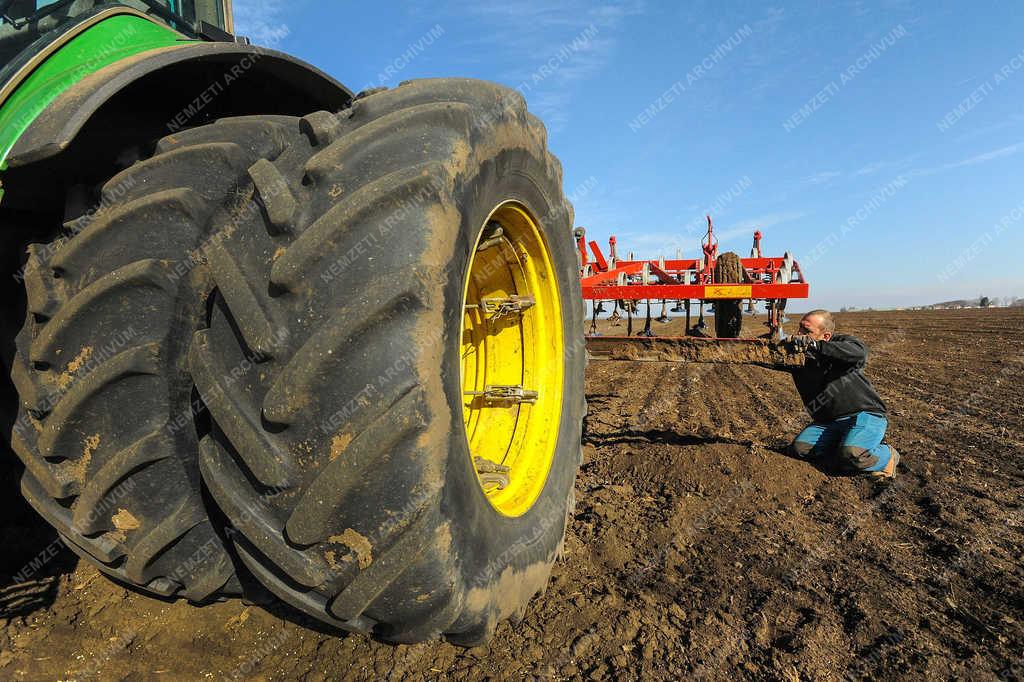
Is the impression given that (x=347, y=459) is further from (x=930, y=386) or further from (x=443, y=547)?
(x=930, y=386)

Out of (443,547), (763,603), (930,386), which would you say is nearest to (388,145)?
(443,547)

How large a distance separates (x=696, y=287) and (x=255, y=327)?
21.6ft

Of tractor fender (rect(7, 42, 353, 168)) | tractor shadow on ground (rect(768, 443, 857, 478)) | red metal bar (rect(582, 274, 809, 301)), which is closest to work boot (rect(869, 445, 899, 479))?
tractor shadow on ground (rect(768, 443, 857, 478))

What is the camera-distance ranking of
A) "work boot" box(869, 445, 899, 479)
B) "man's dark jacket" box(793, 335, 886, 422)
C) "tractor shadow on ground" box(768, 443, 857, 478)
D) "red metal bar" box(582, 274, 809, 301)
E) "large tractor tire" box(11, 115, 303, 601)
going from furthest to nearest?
"red metal bar" box(582, 274, 809, 301)
"man's dark jacket" box(793, 335, 886, 422)
"tractor shadow on ground" box(768, 443, 857, 478)
"work boot" box(869, 445, 899, 479)
"large tractor tire" box(11, 115, 303, 601)

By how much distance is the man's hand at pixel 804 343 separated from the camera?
4.94m

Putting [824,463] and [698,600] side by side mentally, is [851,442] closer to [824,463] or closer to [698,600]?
[824,463]

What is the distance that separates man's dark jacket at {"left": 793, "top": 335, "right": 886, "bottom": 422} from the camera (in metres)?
4.67

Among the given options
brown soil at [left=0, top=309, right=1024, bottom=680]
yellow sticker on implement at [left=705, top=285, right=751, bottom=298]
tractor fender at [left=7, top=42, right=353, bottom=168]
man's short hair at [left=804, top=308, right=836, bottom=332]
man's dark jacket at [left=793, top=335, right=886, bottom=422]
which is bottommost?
brown soil at [left=0, top=309, right=1024, bottom=680]

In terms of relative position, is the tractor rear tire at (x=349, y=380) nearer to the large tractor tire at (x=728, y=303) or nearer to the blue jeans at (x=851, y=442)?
the blue jeans at (x=851, y=442)

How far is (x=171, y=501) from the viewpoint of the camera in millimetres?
1513

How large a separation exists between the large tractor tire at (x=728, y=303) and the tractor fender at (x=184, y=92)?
22.4ft

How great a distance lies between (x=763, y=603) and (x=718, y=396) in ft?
18.3

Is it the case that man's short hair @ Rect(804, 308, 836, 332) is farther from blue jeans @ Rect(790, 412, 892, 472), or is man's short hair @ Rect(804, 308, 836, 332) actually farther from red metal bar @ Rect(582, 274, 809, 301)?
red metal bar @ Rect(582, 274, 809, 301)

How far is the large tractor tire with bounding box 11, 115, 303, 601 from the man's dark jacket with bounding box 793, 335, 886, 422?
440 centimetres
